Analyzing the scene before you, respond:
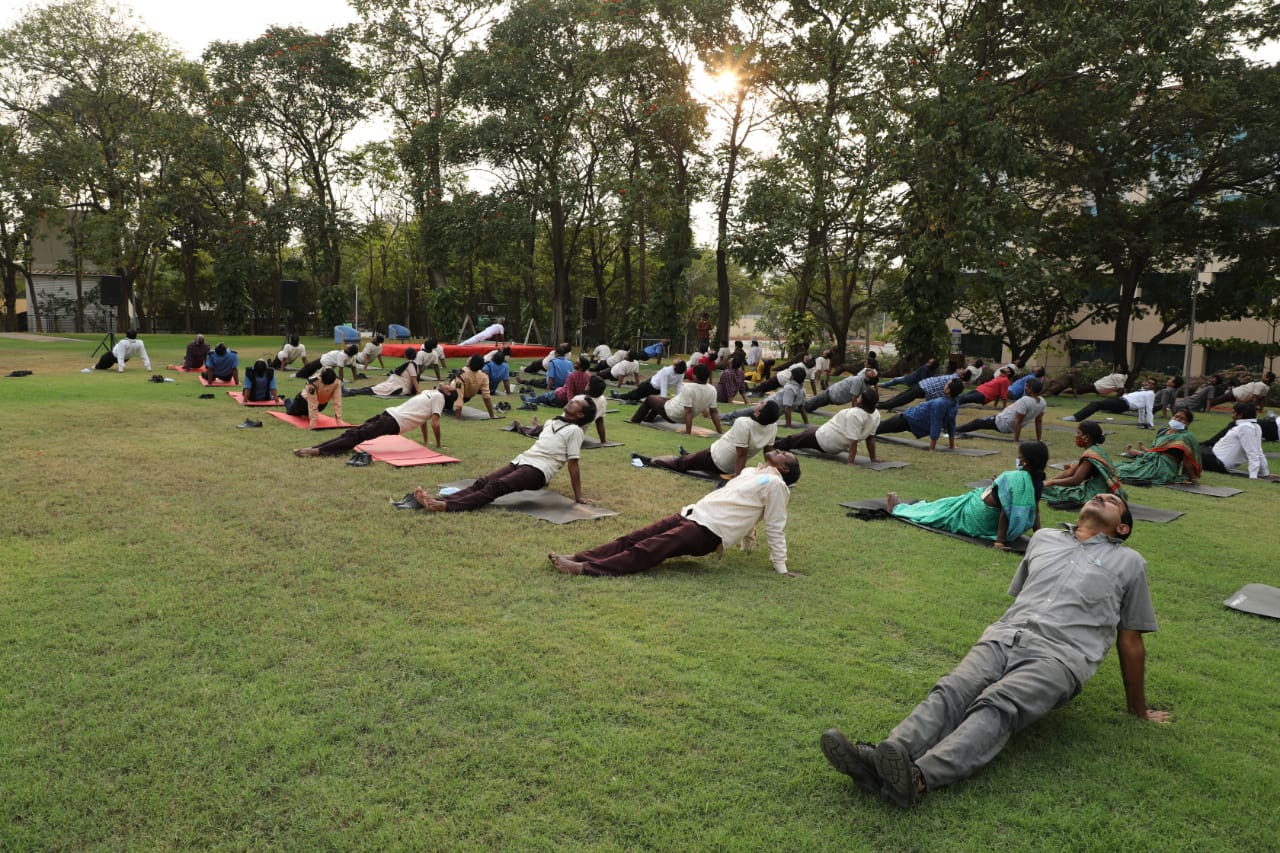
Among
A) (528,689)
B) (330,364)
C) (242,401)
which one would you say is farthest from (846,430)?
(330,364)

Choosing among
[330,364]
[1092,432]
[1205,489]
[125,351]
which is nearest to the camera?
[1092,432]

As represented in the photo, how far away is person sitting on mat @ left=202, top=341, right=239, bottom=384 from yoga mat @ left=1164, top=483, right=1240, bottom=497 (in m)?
16.7

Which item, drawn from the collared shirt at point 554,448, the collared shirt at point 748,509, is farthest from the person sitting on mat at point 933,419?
the collared shirt at point 748,509

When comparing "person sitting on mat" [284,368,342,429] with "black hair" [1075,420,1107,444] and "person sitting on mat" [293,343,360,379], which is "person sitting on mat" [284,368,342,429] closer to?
"person sitting on mat" [293,343,360,379]

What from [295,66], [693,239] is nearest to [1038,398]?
[693,239]

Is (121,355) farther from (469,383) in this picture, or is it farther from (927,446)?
(927,446)

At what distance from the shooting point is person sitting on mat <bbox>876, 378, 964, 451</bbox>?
1190cm

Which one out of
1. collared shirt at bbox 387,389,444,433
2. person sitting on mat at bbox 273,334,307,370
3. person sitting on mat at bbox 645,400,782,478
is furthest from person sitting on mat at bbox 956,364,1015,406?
person sitting on mat at bbox 273,334,307,370

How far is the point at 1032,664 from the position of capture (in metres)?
3.60

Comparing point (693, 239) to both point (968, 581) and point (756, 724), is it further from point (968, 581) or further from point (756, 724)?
point (756, 724)

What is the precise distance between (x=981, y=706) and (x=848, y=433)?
24.9ft

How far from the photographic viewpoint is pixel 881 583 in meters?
5.89

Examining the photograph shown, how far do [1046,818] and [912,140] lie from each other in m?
19.3

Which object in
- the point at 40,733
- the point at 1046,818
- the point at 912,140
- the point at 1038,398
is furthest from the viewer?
the point at 912,140
